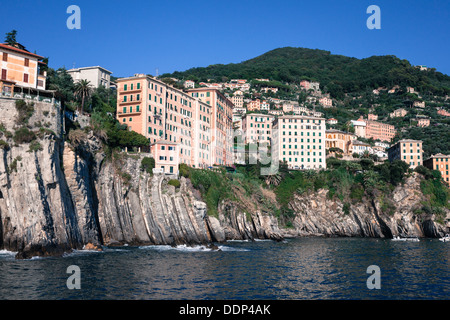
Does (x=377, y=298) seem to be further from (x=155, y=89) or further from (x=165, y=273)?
(x=155, y=89)

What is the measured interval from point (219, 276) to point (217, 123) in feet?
219

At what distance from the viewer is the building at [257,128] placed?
14262 cm

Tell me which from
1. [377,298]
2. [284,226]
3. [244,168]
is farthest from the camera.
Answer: [244,168]

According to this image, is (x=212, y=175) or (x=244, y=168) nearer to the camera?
(x=212, y=175)

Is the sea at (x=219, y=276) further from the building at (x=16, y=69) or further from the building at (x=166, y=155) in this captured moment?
the building at (x=16, y=69)

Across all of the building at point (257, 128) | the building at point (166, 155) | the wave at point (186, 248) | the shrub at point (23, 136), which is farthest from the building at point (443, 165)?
the shrub at point (23, 136)

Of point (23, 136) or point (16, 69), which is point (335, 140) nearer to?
point (16, 69)

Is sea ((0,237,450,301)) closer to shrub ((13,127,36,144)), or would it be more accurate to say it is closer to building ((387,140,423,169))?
shrub ((13,127,36,144))

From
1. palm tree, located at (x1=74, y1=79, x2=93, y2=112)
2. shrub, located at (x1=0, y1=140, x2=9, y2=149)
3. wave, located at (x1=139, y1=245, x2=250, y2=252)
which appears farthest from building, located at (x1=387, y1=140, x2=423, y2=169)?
shrub, located at (x1=0, y1=140, x2=9, y2=149)

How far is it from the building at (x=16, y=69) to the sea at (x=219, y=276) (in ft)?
86.4

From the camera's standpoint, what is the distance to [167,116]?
3369 inches
